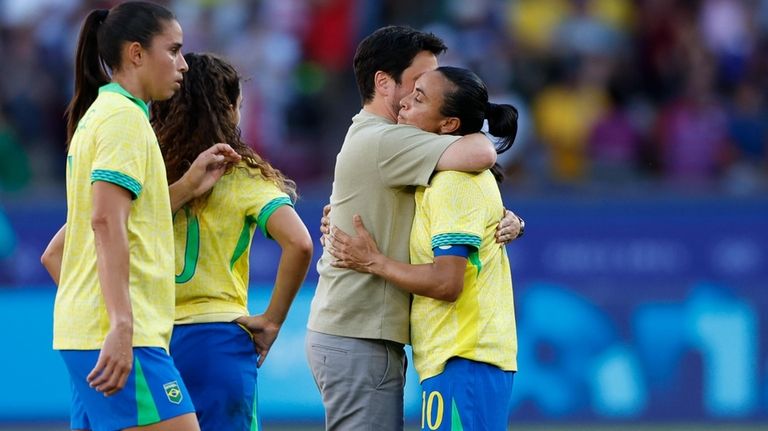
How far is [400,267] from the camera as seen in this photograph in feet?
15.9

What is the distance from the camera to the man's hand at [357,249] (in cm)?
494

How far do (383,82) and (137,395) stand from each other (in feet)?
5.35

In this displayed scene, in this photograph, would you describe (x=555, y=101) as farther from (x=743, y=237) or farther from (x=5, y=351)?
(x=5, y=351)

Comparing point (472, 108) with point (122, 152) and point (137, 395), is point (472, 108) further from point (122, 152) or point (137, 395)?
point (137, 395)

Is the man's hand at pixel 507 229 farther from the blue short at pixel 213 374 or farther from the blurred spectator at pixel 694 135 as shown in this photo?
the blurred spectator at pixel 694 135

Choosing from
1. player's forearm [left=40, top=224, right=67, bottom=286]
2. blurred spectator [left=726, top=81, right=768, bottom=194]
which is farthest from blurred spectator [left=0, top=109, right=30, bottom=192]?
player's forearm [left=40, top=224, right=67, bottom=286]

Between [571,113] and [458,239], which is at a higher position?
[571,113]

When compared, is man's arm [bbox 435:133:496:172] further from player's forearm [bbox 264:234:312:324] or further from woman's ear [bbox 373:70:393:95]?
player's forearm [bbox 264:234:312:324]

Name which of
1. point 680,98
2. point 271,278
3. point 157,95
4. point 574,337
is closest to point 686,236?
point 574,337

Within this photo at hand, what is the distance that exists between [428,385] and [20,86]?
27.0ft

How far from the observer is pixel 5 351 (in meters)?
10.4

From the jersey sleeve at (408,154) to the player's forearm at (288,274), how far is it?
1.31ft

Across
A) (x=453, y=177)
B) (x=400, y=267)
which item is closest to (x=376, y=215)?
(x=400, y=267)

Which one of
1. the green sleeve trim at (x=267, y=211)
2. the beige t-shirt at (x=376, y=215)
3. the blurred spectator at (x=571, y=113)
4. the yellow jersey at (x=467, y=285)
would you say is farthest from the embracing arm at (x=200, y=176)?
the blurred spectator at (x=571, y=113)
